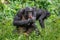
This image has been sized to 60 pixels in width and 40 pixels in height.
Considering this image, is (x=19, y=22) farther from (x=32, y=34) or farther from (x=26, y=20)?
(x=32, y=34)

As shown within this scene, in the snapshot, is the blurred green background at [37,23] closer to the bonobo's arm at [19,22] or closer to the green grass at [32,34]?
the green grass at [32,34]

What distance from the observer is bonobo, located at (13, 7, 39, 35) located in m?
7.43

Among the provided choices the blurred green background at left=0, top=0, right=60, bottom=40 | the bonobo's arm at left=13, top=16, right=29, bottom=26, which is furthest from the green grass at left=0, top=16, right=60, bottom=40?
the bonobo's arm at left=13, top=16, right=29, bottom=26

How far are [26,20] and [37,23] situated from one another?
3.99ft

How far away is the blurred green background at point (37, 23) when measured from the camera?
23.5ft

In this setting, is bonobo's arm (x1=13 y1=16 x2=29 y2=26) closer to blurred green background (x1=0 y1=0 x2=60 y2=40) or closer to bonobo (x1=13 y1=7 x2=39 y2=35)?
bonobo (x1=13 y1=7 x2=39 y2=35)

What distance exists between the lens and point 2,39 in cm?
715

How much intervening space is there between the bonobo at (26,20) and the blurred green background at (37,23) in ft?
0.73

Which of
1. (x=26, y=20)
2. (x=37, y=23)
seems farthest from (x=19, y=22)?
(x=37, y=23)

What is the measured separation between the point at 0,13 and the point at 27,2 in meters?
1.37

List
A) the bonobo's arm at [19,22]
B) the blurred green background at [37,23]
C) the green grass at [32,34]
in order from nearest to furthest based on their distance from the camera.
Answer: the green grass at [32,34]
the blurred green background at [37,23]
the bonobo's arm at [19,22]

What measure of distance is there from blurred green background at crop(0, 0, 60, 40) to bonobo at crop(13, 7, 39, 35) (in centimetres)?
22

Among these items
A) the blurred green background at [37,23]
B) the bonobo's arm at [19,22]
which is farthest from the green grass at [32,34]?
the bonobo's arm at [19,22]

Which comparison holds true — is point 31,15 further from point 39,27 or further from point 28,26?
point 39,27
